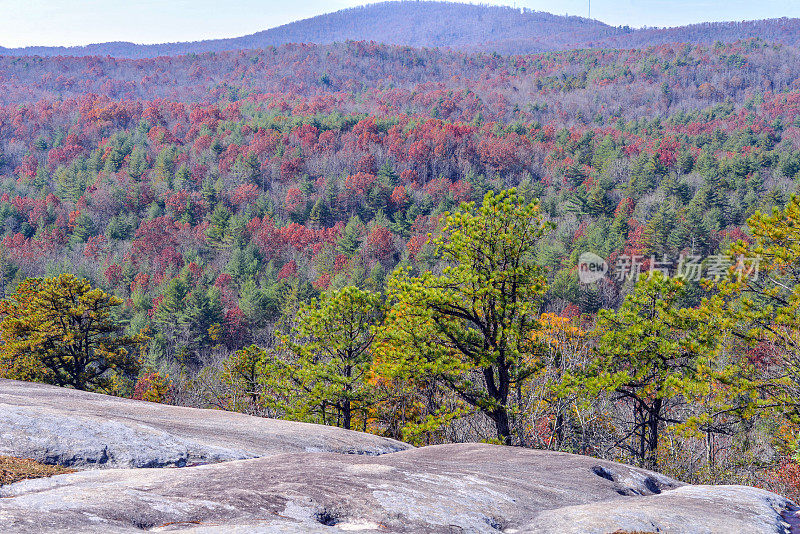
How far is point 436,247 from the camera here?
16500 millimetres

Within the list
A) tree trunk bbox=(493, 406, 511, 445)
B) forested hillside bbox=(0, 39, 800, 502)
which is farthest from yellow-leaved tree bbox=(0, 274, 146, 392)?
tree trunk bbox=(493, 406, 511, 445)

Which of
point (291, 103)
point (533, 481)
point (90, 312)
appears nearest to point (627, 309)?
point (533, 481)

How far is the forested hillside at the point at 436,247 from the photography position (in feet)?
50.6

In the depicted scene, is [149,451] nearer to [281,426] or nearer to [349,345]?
[281,426]

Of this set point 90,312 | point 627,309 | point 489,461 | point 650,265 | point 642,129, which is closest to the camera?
point 489,461

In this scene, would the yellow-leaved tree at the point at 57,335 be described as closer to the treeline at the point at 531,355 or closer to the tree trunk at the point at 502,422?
the treeline at the point at 531,355

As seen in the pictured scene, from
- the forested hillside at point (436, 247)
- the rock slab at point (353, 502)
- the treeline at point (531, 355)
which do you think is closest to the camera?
the rock slab at point (353, 502)

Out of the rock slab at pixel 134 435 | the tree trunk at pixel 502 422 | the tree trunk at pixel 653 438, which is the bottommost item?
the tree trunk at pixel 653 438

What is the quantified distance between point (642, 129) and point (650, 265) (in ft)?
235

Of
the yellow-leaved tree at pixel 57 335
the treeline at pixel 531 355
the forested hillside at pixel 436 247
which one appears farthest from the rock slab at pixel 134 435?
the yellow-leaved tree at pixel 57 335

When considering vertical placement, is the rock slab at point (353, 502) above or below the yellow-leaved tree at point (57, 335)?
above

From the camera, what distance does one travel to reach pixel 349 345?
20.4 metres

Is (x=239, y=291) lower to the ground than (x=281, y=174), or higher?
lower

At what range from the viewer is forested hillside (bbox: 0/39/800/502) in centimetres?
1541
